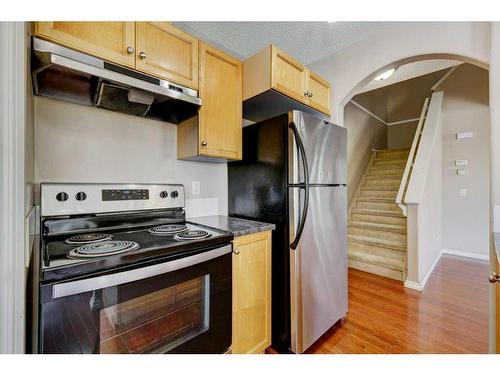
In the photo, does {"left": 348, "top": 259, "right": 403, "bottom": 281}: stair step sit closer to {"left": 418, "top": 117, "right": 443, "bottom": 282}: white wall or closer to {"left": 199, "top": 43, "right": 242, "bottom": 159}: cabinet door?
{"left": 418, "top": 117, "right": 443, "bottom": 282}: white wall

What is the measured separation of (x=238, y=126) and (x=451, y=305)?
103 inches

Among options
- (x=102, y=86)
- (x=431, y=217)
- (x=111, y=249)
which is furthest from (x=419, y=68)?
(x=111, y=249)

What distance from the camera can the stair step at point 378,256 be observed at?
2844 mm

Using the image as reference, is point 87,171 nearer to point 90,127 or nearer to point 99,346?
point 90,127

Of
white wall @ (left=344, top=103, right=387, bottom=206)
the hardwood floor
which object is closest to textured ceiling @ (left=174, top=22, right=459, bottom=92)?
white wall @ (left=344, top=103, right=387, bottom=206)

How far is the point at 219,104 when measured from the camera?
155 cm

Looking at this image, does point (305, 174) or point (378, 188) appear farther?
point (378, 188)

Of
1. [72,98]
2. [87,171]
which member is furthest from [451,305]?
[72,98]

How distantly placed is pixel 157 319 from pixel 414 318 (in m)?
2.17

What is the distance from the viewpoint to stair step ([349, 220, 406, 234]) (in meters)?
3.27

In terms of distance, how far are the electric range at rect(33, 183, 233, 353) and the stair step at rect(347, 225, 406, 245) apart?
2.89 meters

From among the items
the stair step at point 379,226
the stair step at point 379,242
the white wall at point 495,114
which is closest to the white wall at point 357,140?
the stair step at point 379,226

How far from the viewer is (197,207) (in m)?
1.83

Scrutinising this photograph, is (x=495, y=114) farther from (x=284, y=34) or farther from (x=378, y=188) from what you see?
(x=378, y=188)
